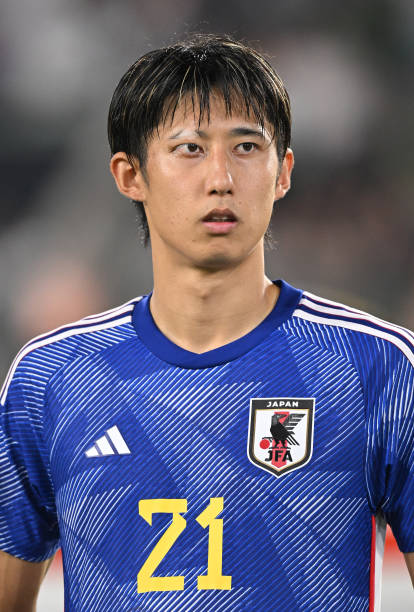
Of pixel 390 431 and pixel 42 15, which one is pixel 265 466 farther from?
pixel 42 15

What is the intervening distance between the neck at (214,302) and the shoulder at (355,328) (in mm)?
87

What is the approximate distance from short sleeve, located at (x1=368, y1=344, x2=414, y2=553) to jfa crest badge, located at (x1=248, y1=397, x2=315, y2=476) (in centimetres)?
13

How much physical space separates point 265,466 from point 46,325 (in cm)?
374

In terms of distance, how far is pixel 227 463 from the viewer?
6.32 feet

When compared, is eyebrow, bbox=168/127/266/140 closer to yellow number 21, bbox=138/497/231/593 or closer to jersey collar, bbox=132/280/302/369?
jersey collar, bbox=132/280/302/369

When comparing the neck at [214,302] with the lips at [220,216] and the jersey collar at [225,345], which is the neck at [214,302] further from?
the lips at [220,216]

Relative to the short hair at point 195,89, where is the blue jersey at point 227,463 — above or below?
below

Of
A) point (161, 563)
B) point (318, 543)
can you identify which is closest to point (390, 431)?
point (318, 543)

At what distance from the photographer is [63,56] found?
578cm

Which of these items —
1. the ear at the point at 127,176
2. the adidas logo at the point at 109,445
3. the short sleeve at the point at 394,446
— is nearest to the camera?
the short sleeve at the point at 394,446

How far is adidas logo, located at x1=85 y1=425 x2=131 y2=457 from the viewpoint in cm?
199

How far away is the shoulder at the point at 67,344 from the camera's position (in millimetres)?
2105

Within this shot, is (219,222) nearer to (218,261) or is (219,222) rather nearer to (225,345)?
(218,261)

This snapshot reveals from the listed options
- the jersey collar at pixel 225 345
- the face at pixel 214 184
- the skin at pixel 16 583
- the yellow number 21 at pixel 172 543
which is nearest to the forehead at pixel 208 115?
the face at pixel 214 184
